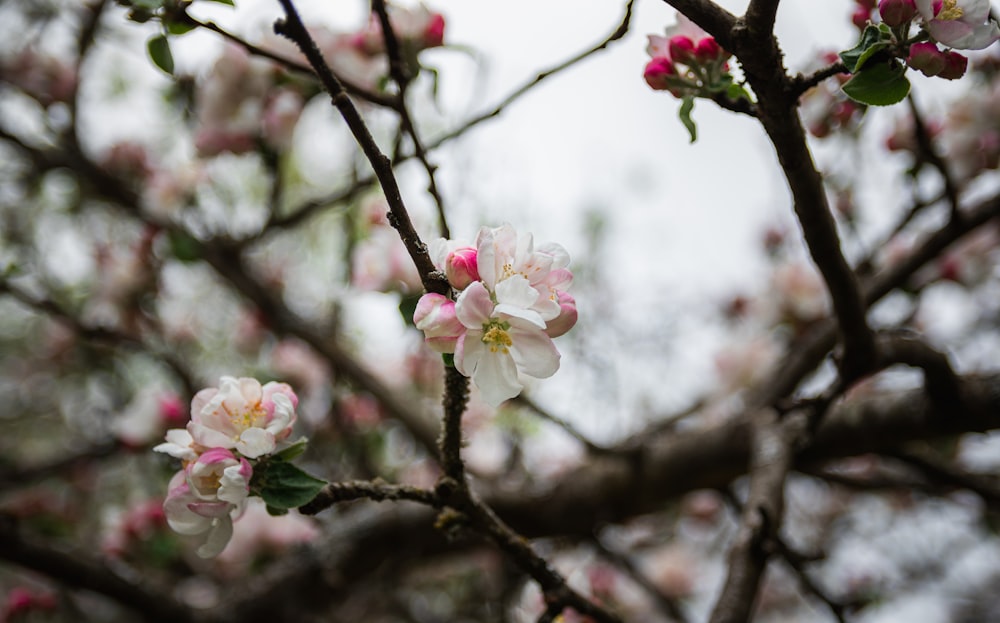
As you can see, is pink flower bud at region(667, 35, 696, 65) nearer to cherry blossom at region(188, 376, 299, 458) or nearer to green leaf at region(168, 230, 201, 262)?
cherry blossom at region(188, 376, 299, 458)

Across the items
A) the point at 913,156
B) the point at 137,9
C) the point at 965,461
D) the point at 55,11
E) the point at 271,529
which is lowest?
the point at 271,529

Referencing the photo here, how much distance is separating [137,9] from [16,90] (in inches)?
65.7

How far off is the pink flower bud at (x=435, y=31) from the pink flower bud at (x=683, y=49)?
1.56ft

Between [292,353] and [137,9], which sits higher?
[292,353]

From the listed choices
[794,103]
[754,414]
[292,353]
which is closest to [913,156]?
[754,414]

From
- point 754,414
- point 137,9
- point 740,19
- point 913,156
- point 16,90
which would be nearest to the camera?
point 740,19

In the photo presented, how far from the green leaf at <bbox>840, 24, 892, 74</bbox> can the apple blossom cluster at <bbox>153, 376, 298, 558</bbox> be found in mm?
584

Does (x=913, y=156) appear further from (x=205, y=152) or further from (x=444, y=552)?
(x=205, y=152)

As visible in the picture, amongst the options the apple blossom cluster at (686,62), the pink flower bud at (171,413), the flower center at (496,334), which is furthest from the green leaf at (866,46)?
the pink flower bud at (171,413)

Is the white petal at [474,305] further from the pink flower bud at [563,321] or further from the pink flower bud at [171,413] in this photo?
the pink flower bud at [171,413]

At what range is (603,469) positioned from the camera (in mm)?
1558

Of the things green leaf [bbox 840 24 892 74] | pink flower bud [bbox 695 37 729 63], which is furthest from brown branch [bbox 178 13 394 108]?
green leaf [bbox 840 24 892 74]

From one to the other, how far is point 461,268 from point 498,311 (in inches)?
2.2

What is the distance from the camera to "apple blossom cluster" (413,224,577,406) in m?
0.54
